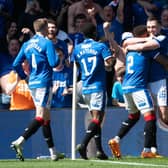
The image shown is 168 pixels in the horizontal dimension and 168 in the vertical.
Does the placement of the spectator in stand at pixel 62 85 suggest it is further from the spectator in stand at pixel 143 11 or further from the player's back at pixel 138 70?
the spectator in stand at pixel 143 11

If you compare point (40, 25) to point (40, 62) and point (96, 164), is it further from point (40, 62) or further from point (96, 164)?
point (96, 164)

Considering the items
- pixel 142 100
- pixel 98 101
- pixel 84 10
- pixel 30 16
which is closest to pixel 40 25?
pixel 98 101

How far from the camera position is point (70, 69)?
17.3 meters

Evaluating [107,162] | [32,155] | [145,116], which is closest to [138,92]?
[145,116]

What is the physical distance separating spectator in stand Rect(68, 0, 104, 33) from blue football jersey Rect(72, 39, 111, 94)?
3904 mm

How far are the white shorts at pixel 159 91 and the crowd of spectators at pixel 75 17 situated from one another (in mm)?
2610

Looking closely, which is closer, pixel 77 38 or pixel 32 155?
pixel 32 155

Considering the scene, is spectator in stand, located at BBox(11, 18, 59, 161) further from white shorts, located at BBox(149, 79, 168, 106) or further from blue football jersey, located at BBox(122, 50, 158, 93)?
white shorts, located at BBox(149, 79, 168, 106)

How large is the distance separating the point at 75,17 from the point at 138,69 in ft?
12.8

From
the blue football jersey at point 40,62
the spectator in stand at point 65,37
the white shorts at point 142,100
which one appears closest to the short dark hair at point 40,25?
the blue football jersey at point 40,62

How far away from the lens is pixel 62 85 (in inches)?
676

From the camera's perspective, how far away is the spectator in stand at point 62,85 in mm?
17047

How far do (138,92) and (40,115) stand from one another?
1.64 metres

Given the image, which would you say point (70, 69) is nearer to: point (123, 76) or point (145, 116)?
point (123, 76)
